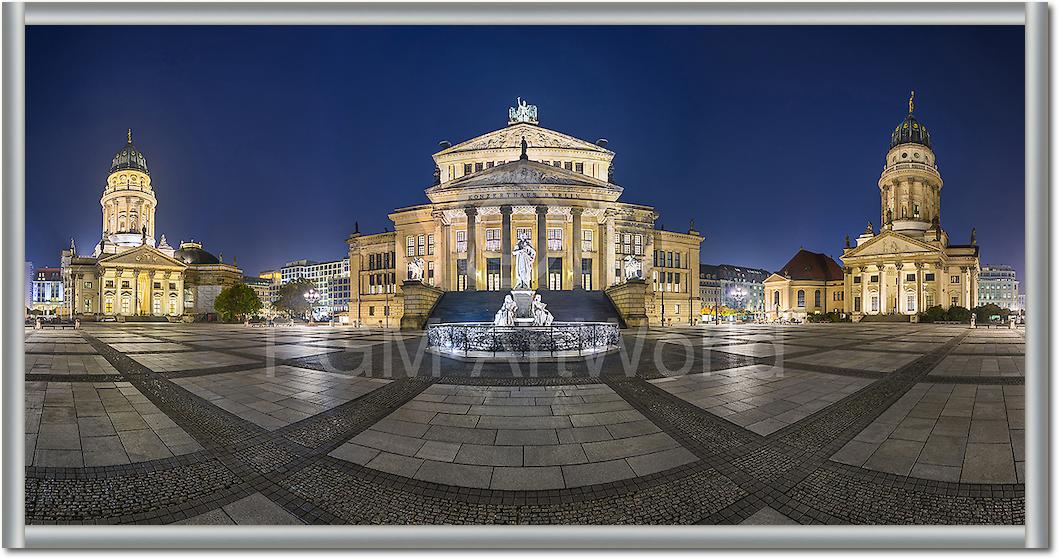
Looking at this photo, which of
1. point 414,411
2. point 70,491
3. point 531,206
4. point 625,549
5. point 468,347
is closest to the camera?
point 625,549

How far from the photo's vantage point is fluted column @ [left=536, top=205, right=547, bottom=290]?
39188 mm

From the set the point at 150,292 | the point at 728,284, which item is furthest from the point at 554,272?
the point at 728,284

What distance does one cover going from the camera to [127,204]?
7612 cm

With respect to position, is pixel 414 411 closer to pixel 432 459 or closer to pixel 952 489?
pixel 432 459

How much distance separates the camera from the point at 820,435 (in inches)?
186

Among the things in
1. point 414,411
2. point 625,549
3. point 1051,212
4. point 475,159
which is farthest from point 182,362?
point 475,159

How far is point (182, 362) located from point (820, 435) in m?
13.1

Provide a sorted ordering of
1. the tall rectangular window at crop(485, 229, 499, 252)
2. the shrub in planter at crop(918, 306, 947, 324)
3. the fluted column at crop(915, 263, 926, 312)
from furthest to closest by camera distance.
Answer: the fluted column at crop(915, 263, 926, 312), the tall rectangular window at crop(485, 229, 499, 252), the shrub in planter at crop(918, 306, 947, 324)

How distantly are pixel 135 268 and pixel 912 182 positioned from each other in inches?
4655

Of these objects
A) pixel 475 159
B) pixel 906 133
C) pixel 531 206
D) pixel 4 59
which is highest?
pixel 906 133

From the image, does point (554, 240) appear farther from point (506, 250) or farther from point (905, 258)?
point (905, 258)

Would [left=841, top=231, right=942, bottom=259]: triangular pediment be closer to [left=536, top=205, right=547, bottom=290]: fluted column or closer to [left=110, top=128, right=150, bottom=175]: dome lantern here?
[left=536, top=205, right=547, bottom=290]: fluted column

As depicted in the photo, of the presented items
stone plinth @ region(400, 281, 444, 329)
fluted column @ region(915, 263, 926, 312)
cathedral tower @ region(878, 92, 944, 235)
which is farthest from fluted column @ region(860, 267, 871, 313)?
stone plinth @ region(400, 281, 444, 329)

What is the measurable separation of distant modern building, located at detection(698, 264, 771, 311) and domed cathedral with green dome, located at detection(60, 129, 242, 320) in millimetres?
109881
